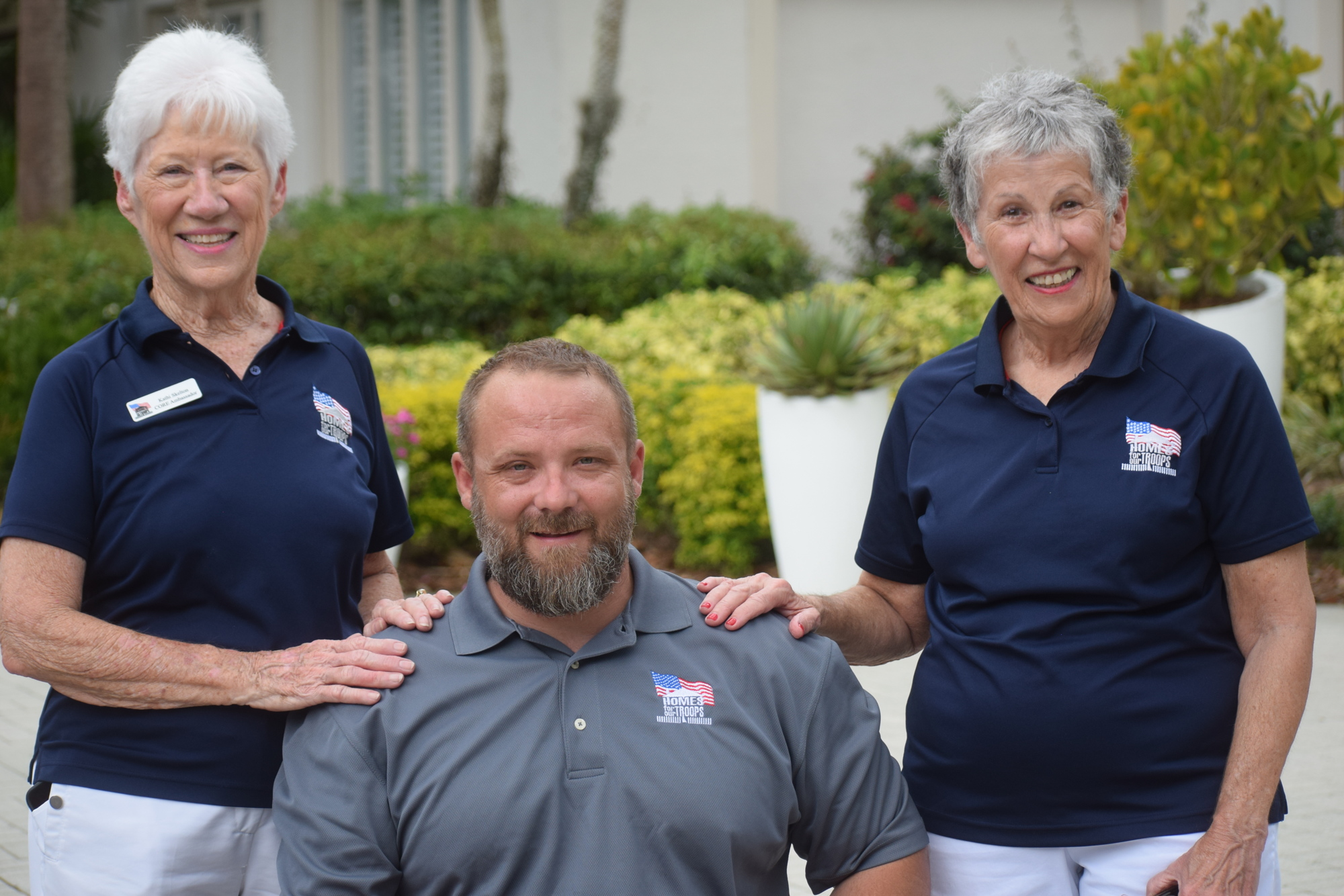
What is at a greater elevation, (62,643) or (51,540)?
(51,540)

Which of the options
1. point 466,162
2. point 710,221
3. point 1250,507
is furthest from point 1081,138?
point 466,162

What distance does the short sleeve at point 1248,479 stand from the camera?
85.3 inches

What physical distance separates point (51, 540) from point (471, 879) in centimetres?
89

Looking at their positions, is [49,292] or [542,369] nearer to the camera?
[542,369]

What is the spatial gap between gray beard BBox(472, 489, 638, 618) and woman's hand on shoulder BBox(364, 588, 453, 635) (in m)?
0.14

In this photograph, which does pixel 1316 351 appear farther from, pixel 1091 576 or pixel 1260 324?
pixel 1091 576

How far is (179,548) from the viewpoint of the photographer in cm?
224

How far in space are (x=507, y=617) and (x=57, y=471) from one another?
0.79 metres

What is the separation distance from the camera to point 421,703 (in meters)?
2.20

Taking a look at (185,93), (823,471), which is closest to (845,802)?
(185,93)

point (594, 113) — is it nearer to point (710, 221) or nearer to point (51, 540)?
point (710, 221)

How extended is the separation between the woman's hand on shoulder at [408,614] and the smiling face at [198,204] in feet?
2.17

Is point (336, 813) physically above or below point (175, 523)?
below

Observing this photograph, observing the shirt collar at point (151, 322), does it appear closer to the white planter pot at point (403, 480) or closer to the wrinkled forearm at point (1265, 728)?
the wrinkled forearm at point (1265, 728)
